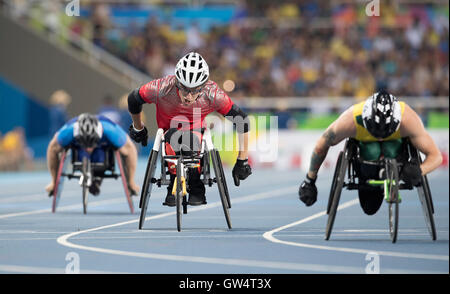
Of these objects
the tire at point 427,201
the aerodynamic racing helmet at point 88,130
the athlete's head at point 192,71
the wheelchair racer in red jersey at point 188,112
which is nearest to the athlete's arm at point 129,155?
the aerodynamic racing helmet at point 88,130

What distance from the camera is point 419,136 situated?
9992 mm

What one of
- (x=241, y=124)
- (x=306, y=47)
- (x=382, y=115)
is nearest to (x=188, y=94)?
(x=241, y=124)

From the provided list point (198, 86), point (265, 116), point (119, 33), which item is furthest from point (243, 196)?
point (119, 33)

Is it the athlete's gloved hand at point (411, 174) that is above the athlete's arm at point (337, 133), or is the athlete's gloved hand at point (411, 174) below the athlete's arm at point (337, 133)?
below

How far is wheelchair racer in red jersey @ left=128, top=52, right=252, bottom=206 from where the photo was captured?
10.8 m

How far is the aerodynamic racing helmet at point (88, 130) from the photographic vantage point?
13891 millimetres

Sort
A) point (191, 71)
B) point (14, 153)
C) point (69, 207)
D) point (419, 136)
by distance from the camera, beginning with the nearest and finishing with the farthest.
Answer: point (419, 136) < point (191, 71) < point (69, 207) < point (14, 153)

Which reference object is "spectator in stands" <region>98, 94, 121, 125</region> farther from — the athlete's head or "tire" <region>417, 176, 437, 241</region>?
"tire" <region>417, 176, 437, 241</region>

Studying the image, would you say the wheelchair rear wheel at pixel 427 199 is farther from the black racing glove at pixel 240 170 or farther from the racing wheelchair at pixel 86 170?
the racing wheelchair at pixel 86 170

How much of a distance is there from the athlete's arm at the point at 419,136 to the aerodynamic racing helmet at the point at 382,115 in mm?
148

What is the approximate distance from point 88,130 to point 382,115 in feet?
17.5

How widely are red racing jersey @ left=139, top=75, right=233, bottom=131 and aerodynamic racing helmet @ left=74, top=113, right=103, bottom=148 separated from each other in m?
3.06

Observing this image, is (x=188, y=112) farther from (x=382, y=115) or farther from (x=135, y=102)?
(x=382, y=115)
